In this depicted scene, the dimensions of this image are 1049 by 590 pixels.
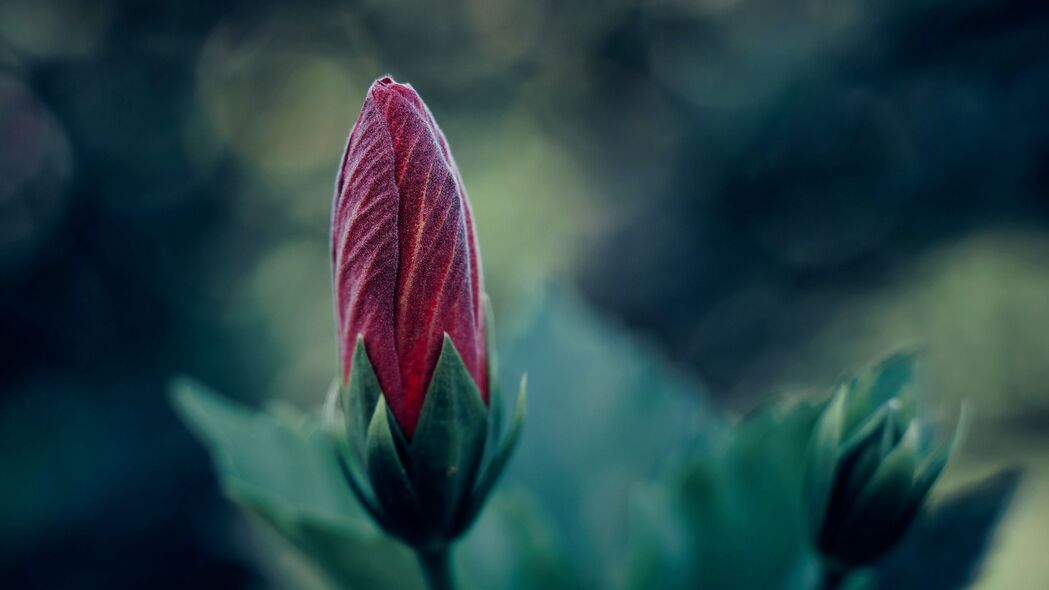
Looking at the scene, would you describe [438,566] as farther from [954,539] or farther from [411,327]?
[954,539]

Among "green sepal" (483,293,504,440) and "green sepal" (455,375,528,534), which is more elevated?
"green sepal" (483,293,504,440)

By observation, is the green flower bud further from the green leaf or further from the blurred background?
the blurred background

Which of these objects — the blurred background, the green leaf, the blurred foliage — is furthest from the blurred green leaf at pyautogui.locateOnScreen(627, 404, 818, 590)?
the blurred background

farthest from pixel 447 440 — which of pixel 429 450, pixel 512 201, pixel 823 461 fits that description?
pixel 512 201

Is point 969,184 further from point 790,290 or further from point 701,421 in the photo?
point 701,421

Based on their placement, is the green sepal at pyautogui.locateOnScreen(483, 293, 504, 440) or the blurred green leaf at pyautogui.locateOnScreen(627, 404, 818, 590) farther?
the blurred green leaf at pyautogui.locateOnScreen(627, 404, 818, 590)

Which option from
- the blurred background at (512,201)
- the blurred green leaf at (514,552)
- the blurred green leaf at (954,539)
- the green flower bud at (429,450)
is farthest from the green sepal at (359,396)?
the blurred background at (512,201)

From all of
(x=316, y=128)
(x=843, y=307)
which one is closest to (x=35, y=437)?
(x=316, y=128)

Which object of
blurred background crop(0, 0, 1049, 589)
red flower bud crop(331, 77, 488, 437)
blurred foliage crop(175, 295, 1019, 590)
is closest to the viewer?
red flower bud crop(331, 77, 488, 437)
